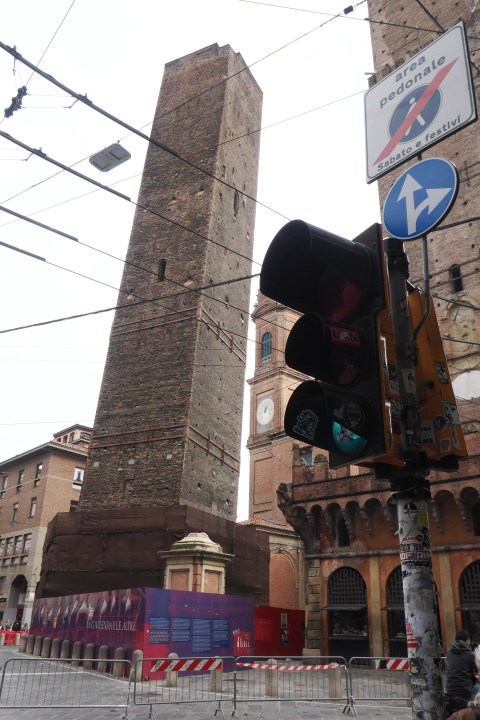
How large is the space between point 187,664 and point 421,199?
384 inches

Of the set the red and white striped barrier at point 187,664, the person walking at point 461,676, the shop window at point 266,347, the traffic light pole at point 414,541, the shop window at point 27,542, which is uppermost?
the shop window at point 266,347

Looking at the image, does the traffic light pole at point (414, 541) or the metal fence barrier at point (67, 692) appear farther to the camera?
the metal fence barrier at point (67, 692)

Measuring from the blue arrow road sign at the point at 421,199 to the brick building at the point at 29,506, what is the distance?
35.0m

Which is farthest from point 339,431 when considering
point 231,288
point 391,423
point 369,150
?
point 231,288

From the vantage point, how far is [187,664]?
34.2 feet

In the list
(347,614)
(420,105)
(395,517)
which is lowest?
(347,614)

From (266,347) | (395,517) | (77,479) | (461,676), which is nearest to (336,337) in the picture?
(461,676)

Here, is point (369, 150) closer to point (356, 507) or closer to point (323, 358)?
point (323, 358)

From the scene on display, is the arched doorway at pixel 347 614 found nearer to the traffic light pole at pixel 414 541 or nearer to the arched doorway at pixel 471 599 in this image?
the arched doorway at pixel 471 599

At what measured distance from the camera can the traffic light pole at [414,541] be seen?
2295mm

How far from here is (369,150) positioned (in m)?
4.27

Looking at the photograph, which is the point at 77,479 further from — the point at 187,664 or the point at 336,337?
the point at 336,337

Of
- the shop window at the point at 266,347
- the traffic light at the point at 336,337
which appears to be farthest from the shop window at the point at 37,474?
the traffic light at the point at 336,337

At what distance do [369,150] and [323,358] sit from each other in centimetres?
235
